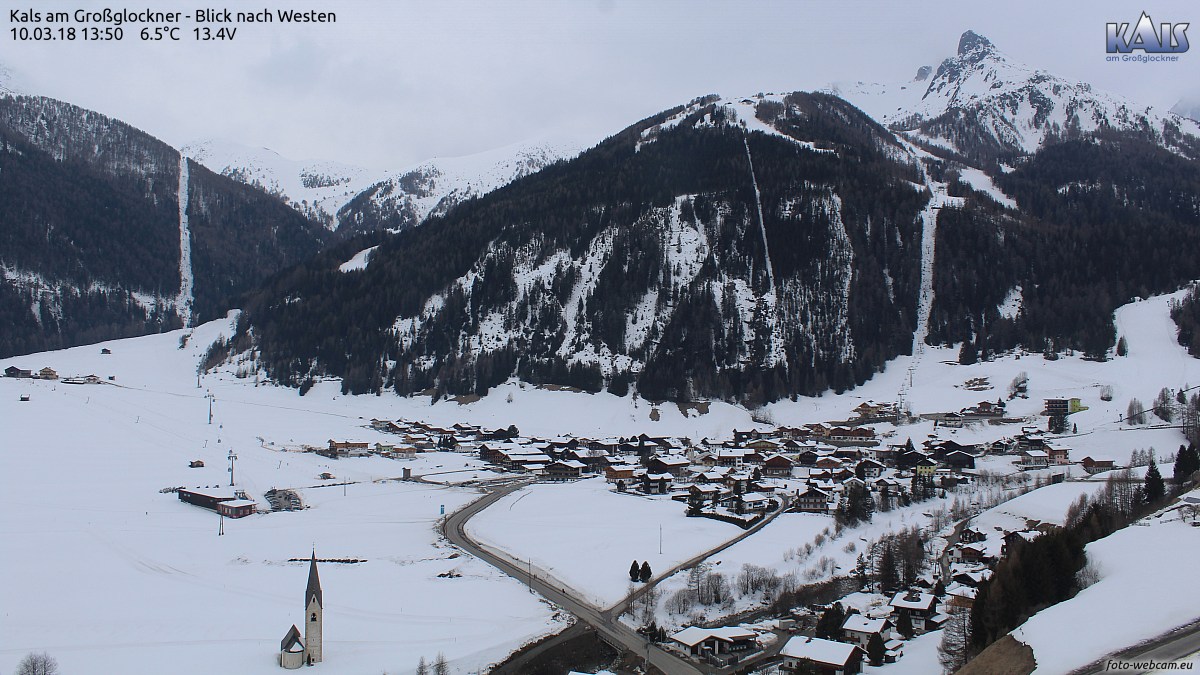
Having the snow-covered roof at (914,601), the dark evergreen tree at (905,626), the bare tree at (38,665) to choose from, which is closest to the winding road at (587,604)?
the dark evergreen tree at (905,626)

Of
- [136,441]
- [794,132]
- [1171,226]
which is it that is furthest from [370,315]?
[1171,226]

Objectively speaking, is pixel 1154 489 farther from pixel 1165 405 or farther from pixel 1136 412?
pixel 1136 412

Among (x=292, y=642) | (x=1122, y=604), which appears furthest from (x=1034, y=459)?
(x=292, y=642)

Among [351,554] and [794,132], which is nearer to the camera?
[351,554]

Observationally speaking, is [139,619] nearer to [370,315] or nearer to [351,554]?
[351,554]

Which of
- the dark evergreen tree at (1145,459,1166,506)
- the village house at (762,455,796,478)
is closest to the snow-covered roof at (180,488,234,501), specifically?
the village house at (762,455,796,478)

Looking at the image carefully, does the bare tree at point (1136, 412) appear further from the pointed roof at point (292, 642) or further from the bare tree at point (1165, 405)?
the pointed roof at point (292, 642)
